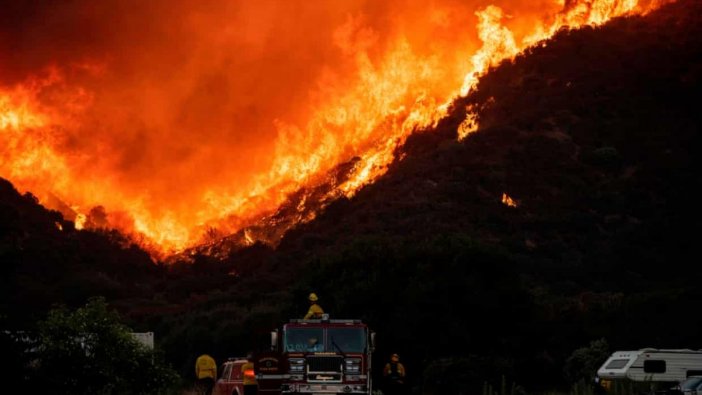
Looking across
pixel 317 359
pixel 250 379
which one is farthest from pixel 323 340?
pixel 250 379

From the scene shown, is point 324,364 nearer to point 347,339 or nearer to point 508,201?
point 347,339

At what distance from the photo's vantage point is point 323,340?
40969 millimetres

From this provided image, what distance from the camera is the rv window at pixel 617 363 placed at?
1790 inches

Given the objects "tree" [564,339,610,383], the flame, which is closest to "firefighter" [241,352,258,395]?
"tree" [564,339,610,383]

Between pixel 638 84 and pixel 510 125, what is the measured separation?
15.8 meters

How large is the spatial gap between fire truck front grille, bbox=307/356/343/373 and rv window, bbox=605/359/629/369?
10.6 m

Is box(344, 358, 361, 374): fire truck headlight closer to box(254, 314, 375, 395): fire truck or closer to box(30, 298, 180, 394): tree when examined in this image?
box(254, 314, 375, 395): fire truck

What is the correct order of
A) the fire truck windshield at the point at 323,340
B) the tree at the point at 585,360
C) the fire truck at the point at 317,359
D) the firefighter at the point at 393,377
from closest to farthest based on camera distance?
the firefighter at the point at 393,377, the fire truck at the point at 317,359, the fire truck windshield at the point at 323,340, the tree at the point at 585,360

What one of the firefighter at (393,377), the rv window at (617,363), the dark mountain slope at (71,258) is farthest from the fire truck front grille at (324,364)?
the dark mountain slope at (71,258)

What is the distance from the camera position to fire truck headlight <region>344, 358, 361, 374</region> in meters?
40.7

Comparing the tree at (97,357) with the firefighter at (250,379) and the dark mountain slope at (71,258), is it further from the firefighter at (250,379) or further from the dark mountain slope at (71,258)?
the dark mountain slope at (71,258)

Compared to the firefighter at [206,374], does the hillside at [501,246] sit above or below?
above

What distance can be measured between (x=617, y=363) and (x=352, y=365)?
Answer: 10485 millimetres

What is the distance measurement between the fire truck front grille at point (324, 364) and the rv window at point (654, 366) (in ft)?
33.7
